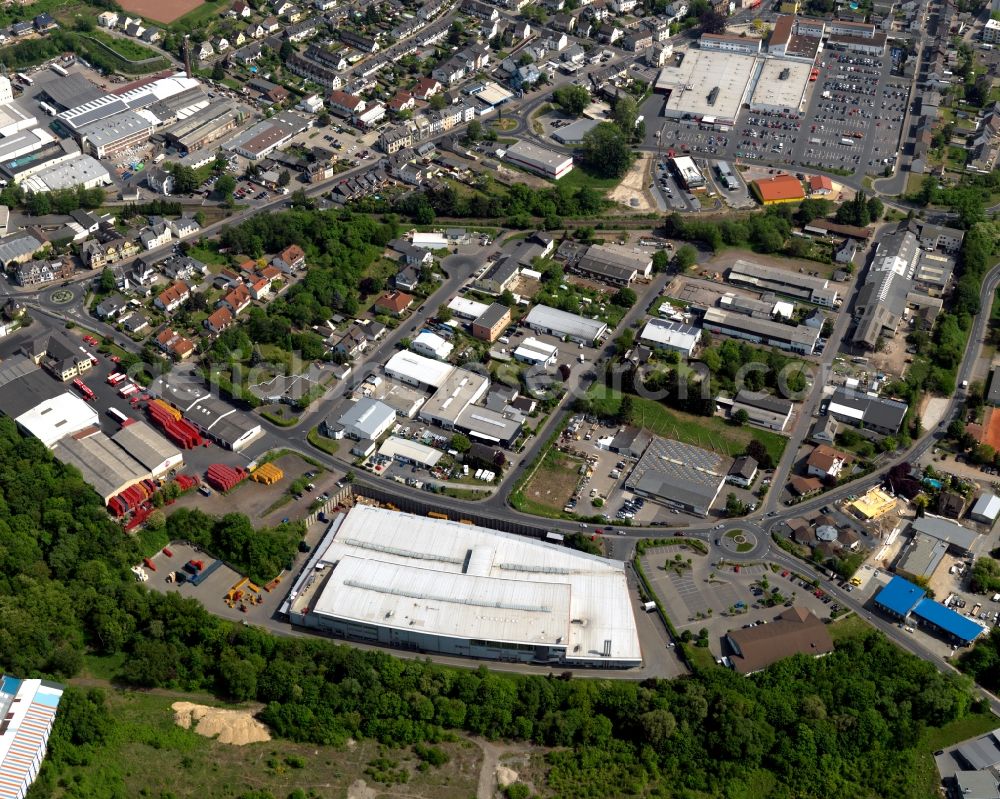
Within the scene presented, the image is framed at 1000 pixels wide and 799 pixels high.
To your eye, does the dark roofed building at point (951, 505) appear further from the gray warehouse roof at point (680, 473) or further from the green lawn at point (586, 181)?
the green lawn at point (586, 181)

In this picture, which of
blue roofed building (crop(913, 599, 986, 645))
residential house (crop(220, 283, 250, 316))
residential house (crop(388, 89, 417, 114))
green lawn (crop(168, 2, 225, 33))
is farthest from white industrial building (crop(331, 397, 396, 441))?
green lawn (crop(168, 2, 225, 33))

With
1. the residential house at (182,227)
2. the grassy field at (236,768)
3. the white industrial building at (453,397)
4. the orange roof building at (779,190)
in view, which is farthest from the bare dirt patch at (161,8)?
the grassy field at (236,768)

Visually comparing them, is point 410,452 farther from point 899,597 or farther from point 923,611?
point 923,611

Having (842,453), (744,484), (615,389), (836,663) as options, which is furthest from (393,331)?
(836,663)

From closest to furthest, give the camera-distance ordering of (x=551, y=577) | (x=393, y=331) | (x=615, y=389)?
(x=551, y=577), (x=615, y=389), (x=393, y=331)

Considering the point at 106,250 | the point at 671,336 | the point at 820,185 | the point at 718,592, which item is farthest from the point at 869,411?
the point at 106,250

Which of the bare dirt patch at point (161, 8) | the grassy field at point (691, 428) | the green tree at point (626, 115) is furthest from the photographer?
the bare dirt patch at point (161, 8)

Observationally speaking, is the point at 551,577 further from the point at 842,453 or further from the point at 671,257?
the point at 671,257

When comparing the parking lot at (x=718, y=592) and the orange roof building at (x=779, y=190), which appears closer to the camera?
the parking lot at (x=718, y=592)
